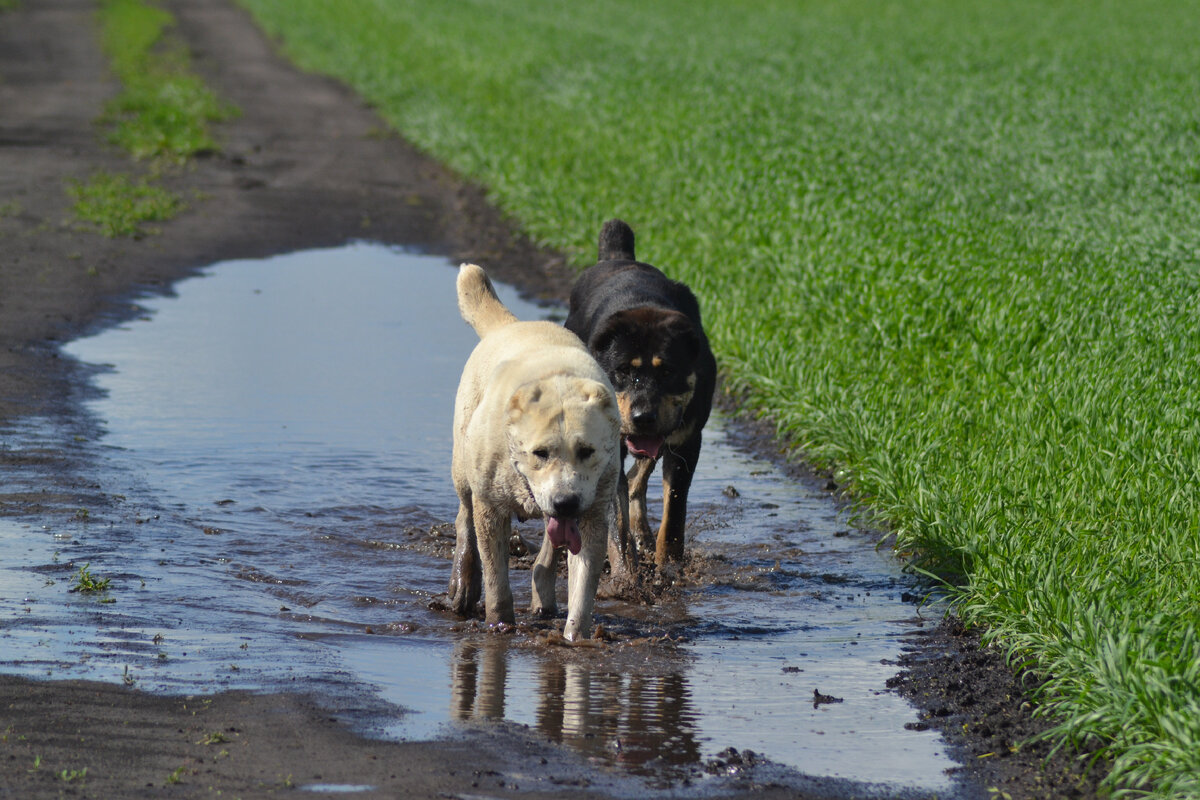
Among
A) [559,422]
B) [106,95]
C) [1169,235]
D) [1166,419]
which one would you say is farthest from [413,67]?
[559,422]

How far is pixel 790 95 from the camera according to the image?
2492 cm

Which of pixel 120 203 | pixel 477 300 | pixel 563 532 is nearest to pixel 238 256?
pixel 120 203

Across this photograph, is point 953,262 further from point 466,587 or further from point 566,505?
point 566,505

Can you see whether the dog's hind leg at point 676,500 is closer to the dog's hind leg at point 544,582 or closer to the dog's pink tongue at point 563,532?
→ the dog's hind leg at point 544,582

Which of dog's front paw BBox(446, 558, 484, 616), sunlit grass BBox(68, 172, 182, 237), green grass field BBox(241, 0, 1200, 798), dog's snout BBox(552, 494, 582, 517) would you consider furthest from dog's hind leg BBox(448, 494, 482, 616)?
sunlit grass BBox(68, 172, 182, 237)

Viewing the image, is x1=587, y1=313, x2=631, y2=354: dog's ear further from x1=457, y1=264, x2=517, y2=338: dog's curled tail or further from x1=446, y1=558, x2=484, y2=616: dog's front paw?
x1=446, y1=558, x2=484, y2=616: dog's front paw

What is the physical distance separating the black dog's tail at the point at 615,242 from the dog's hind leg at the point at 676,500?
5.15 ft

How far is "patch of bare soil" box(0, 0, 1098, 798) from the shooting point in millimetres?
4750

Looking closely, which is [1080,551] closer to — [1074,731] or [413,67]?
[1074,731]

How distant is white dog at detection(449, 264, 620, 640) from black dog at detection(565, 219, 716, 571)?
0.46 meters

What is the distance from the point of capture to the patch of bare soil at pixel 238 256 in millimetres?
4750

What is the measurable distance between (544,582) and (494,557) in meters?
0.44

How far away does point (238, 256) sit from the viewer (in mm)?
15195

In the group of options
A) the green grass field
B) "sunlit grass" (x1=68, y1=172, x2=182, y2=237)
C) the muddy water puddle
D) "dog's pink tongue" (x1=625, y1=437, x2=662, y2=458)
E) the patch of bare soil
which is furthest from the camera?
"sunlit grass" (x1=68, y1=172, x2=182, y2=237)
